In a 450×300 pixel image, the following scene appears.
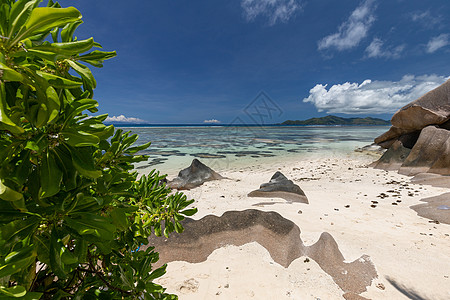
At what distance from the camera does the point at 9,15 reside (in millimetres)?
584

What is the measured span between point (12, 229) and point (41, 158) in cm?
24

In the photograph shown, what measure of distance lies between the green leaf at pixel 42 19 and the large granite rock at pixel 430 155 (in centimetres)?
1308

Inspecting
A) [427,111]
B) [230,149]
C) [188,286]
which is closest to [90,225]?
[188,286]

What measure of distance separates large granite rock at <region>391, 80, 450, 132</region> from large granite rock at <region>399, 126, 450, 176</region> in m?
2.06

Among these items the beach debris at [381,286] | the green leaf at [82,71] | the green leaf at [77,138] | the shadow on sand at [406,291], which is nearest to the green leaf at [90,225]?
the green leaf at [77,138]

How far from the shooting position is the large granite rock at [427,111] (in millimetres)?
12242

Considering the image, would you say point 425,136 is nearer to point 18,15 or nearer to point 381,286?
point 381,286

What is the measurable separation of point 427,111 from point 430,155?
4.60 metres

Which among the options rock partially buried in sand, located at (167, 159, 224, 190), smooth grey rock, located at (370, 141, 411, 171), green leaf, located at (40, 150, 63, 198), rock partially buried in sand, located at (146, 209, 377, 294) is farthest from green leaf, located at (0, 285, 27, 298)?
smooth grey rock, located at (370, 141, 411, 171)

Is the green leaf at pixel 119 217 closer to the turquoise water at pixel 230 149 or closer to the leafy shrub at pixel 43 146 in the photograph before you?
the leafy shrub at pixel 43 146

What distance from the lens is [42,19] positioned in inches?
22.8

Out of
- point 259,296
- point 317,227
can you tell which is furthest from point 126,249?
point 317,227

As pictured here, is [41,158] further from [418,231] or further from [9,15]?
[418,231]

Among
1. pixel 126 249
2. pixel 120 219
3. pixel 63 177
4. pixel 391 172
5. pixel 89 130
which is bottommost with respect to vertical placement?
pixel 391 172
